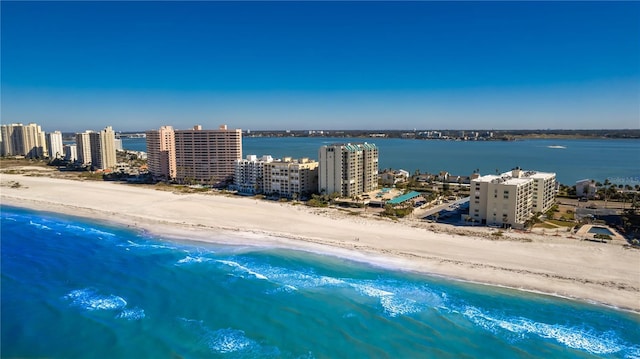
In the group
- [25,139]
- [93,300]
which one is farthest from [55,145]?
[93,300]

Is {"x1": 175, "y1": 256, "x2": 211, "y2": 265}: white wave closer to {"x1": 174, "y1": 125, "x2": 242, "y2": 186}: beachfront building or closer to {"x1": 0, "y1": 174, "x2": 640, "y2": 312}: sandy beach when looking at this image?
{"x1": 0, "y1": 174, "x2": 640, "y2": 312}: sandy beach

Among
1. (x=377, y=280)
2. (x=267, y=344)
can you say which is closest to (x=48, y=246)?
(x=267, y=344)

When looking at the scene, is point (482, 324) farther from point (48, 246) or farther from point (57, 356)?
point (48, 246)

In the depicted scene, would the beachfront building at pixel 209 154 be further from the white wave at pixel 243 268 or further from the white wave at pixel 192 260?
the white wave at pixel 243 268

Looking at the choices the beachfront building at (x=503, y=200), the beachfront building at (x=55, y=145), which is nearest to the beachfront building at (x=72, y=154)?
the beachfront building at (x=55, y=145)

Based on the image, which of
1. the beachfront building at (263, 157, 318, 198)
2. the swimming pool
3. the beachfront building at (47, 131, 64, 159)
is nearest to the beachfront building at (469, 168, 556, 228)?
the swimming pool

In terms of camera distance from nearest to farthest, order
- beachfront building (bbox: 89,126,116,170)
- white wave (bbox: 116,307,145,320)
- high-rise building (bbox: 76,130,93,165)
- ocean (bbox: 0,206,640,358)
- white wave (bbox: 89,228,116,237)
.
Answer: ocean (bbox: 0,206,640,358)
white wave (bbox: 116,307,145,320)
white wave (bbox: 89,228,116,237)
beachfront building (bbox: 89,126,116,170)
high-rise building (bbox: 76,130,93,165)
